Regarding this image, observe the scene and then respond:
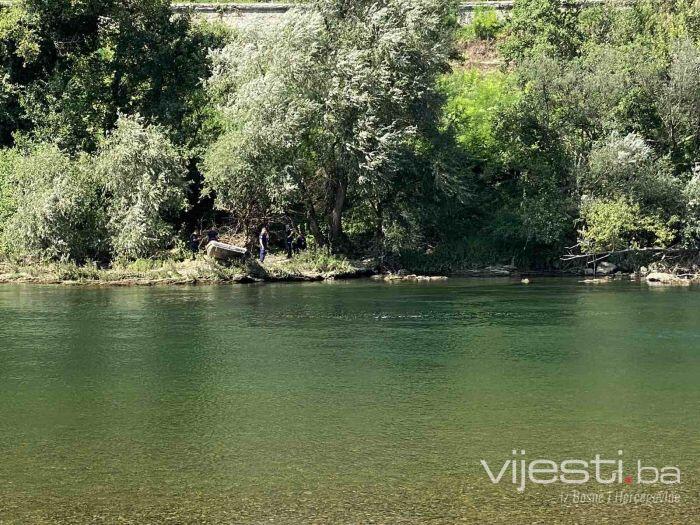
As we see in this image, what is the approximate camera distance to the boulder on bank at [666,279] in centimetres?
4178

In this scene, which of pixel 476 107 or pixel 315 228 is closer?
pixel 315 228

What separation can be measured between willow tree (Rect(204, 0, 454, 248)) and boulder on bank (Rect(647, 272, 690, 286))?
1293cm

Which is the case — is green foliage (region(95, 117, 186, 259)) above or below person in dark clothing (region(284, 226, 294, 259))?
above

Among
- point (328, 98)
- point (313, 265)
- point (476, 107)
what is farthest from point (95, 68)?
point (476, 107)

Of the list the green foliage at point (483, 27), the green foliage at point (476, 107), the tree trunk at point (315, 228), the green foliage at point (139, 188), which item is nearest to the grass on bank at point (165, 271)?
the green foliage at point (139, 188)

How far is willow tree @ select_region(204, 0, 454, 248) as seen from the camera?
43.0 meters

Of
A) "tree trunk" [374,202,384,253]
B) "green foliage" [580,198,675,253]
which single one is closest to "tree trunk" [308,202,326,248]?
"tree trunk" [374,202,384,253]

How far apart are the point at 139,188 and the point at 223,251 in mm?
5462

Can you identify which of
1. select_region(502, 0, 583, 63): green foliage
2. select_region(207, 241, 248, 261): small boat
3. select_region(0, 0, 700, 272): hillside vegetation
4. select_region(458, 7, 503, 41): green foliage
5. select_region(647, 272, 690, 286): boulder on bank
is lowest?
select_region(647, 272, 690, 286): boulder on bank

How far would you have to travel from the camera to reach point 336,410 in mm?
16984

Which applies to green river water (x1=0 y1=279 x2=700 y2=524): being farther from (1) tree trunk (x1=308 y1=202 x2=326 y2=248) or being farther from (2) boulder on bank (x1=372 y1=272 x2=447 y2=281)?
(1) tree trunk (x1=308 y1=202 x2=326 y2=248)

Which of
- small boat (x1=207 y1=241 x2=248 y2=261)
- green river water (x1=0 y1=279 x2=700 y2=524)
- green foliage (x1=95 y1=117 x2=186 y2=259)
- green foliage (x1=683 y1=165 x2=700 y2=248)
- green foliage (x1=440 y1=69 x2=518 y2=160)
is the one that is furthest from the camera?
green foliage (x1=440 y1=69 x2=518 y2=160)

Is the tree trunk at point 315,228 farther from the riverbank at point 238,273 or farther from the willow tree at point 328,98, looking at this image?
the willow tree at point 328,98

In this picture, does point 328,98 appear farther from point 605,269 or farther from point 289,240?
point 605,269
